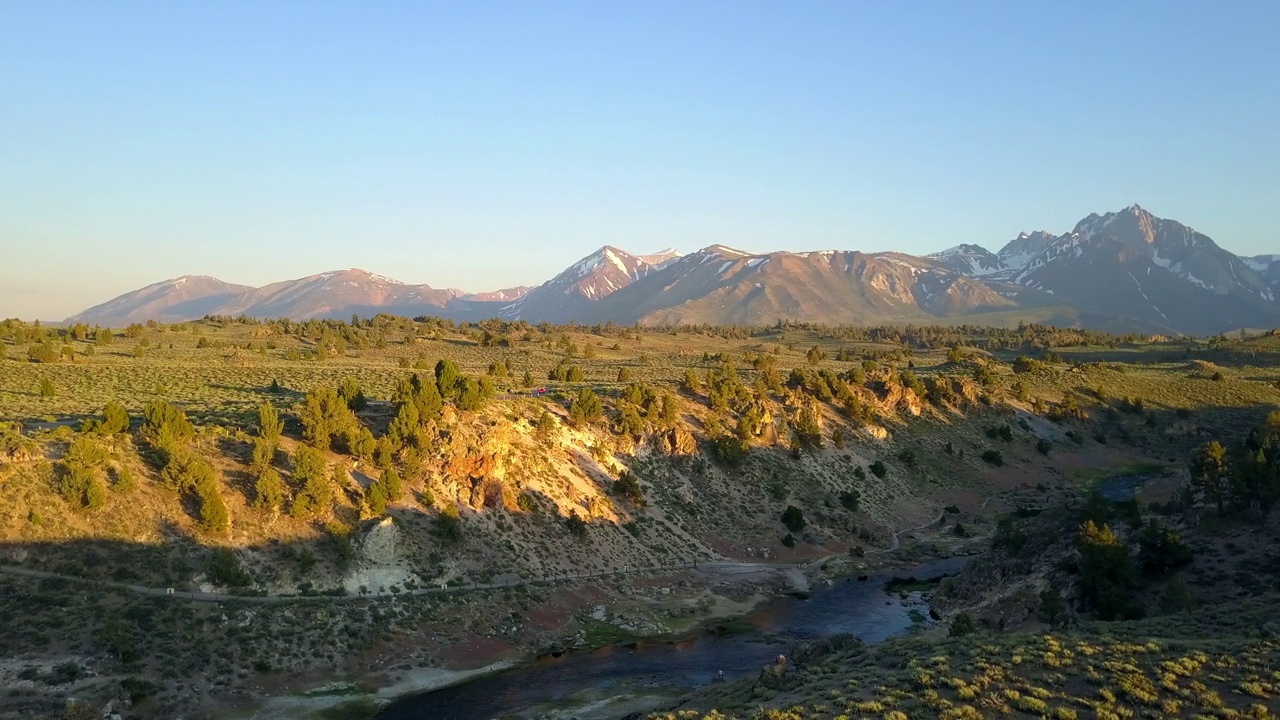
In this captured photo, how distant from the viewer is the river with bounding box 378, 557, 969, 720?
3566 cm

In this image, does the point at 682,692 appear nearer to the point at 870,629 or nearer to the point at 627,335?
the point at 870,629

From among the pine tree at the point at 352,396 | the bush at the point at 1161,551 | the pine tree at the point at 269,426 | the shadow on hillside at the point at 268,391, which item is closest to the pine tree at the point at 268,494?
the pine tree at the point at 269,426

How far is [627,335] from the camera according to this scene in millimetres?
181500

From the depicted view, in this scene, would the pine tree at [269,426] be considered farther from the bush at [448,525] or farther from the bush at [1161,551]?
the bush at [1161,551]

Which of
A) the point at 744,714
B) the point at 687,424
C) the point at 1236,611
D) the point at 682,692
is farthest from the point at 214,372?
the point at 1236,611

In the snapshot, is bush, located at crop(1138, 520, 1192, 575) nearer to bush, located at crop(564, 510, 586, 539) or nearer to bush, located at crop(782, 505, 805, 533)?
bush, located at crop(782, 505, 805, 533)

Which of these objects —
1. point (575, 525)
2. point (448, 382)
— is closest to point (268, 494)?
point (448, 382)

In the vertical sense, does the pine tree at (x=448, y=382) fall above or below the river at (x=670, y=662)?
above

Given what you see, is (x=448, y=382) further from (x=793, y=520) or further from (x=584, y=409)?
(x=793, y=520)

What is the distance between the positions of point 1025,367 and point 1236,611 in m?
92.2

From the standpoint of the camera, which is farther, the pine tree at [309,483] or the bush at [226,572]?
the pine tree at [309,483]

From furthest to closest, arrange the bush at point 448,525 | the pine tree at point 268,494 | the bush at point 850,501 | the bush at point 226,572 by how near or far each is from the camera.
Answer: the bush at point 850,501 < the bush at point 448,525 < the pine tree at point 268,494 < the bush at point 226,572

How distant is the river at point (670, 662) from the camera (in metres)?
35.7

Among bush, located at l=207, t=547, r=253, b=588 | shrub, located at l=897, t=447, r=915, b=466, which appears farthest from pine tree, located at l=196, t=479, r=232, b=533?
shrub, located at l=897, t=447, r=915, b=466
